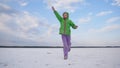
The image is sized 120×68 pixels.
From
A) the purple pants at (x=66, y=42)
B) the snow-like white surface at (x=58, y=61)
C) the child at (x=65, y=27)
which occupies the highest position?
the child at (x=65, y=27)

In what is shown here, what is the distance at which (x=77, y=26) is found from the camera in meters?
9.38

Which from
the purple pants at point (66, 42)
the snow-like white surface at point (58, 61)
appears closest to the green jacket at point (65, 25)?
the purple pants at point (66, 42)

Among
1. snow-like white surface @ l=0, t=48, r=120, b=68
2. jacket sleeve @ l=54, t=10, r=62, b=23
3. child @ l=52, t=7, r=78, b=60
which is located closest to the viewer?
snow-like white surface @ l=0, t=48, r=120, b=68

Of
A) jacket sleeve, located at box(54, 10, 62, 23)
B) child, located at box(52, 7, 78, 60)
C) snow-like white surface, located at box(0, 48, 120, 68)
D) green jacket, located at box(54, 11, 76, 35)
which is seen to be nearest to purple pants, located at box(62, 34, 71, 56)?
child, located at box(52, 7, 78, 60)

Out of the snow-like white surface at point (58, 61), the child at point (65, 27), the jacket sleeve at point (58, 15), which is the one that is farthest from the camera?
the jacket sleeve at point (58, 15)

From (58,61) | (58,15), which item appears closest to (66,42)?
(58,15)

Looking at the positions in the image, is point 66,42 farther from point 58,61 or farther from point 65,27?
point 58,61

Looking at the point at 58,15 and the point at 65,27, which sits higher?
the point at 58,15

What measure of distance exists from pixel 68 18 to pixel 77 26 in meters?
0.51

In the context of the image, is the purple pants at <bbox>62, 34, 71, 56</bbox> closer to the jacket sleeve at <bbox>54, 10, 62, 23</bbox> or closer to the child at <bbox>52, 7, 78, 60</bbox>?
the child at <bbox>52, 7, 78, 60</bbox>

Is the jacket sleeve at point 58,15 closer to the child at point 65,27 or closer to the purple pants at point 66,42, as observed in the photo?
the child at point 65,27

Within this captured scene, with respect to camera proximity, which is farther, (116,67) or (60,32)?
(60,32)

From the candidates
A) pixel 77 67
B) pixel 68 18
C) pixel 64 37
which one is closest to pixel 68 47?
pixel 64 37

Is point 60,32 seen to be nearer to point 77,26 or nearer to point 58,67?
point 77,26
